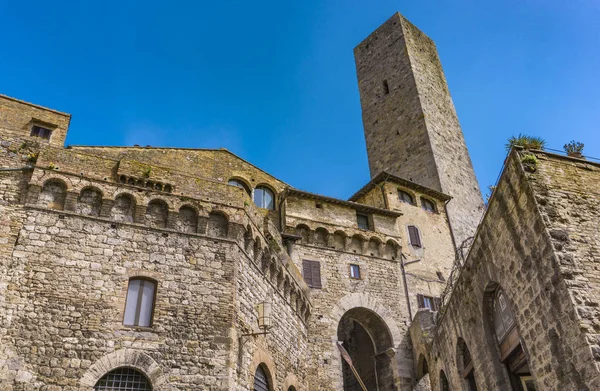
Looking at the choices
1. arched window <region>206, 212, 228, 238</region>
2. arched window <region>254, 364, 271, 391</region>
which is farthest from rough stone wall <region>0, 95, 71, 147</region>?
arched window <region>254, 364, 271, 391</region>

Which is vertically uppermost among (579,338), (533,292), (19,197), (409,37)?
(409,37)

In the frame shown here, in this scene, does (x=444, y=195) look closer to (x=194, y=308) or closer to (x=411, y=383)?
(x=411, y=383)

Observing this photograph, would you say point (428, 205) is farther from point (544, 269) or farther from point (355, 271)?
point (544, 269)

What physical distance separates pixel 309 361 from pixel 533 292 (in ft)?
36.4

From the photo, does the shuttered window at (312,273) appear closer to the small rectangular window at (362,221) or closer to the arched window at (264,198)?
the small rectangular window at (362,221)

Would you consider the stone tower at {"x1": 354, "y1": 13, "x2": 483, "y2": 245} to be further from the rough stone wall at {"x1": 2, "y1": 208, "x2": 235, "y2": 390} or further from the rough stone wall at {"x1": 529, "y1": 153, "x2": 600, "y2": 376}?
the rough stone wall at {"x1": 2, "y1": 208, "x2": 235, "y2": 390}

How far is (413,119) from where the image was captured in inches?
1315

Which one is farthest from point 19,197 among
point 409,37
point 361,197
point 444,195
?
point 409,37

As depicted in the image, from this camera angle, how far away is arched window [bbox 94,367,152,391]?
35.1 ft

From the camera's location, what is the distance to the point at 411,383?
19.8 m

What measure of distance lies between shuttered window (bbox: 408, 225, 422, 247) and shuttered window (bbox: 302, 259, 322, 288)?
5550mm

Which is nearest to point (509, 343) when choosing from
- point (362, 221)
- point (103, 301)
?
point (103, 301)

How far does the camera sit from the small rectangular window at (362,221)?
2361 centimetres

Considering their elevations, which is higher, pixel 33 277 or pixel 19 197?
pixel 19 197
